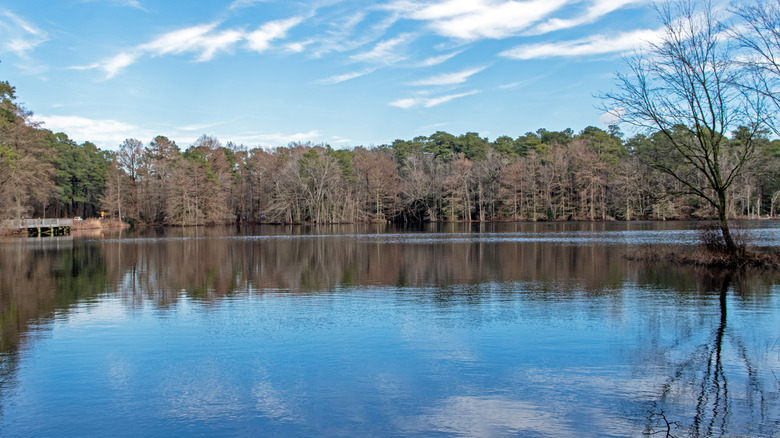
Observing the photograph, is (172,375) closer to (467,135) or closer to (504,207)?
(504,207)

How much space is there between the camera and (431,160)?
100875 mm

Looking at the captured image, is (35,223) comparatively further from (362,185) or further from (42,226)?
A: (362,185)

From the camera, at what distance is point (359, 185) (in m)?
95.3

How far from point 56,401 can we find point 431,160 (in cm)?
9539

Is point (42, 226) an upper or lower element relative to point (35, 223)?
lower

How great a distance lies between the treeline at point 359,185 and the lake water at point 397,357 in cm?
6799

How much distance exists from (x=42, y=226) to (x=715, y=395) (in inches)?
2393

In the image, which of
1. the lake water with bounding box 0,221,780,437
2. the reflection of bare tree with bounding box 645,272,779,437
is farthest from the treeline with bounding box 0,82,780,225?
the reflection of bare tree with bounding box 645,272,779,437

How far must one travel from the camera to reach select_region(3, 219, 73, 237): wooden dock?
1977 inches

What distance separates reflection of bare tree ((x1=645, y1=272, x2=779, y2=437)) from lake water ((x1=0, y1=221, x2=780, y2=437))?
3 centimetres

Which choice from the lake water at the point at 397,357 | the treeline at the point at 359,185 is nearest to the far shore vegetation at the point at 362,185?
the treeline at the point at 359,185

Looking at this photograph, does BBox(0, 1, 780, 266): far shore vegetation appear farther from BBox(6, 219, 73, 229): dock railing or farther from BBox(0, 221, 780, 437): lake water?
BBox(0, 221, 780, 437): lake water

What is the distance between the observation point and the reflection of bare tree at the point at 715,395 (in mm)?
6113

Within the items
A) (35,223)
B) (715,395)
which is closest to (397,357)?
(715,395)
